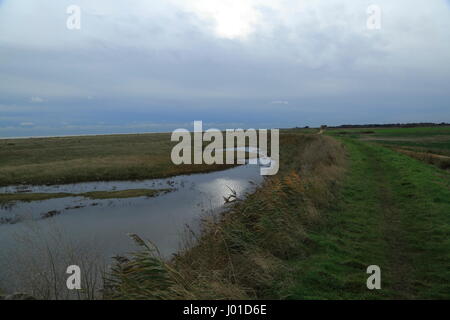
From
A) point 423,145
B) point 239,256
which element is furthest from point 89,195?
point 423,145

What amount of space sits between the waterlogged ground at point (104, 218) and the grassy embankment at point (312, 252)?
2189 millimetres

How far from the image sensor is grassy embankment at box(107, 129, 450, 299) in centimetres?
488

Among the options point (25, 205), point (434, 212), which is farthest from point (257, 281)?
point (25, 205)

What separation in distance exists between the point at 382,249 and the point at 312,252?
1.65 meters

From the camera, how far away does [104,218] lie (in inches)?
627

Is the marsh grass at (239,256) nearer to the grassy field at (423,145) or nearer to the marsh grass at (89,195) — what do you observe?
the marsh grass at (89,195)

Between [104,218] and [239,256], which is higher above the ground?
[239,256]

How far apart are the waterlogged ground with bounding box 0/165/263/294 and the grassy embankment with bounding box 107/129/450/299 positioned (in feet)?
7.18

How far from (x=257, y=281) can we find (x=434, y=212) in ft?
22.1

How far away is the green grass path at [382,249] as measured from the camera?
16.2 feet

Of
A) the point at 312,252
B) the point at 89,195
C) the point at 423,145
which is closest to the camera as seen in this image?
the point at 312,252

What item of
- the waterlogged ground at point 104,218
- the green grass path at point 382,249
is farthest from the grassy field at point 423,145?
the waterlogged ground at point 104,218

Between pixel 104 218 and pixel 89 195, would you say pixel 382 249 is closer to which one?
pixel 104 218

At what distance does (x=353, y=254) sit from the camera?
633 cm
